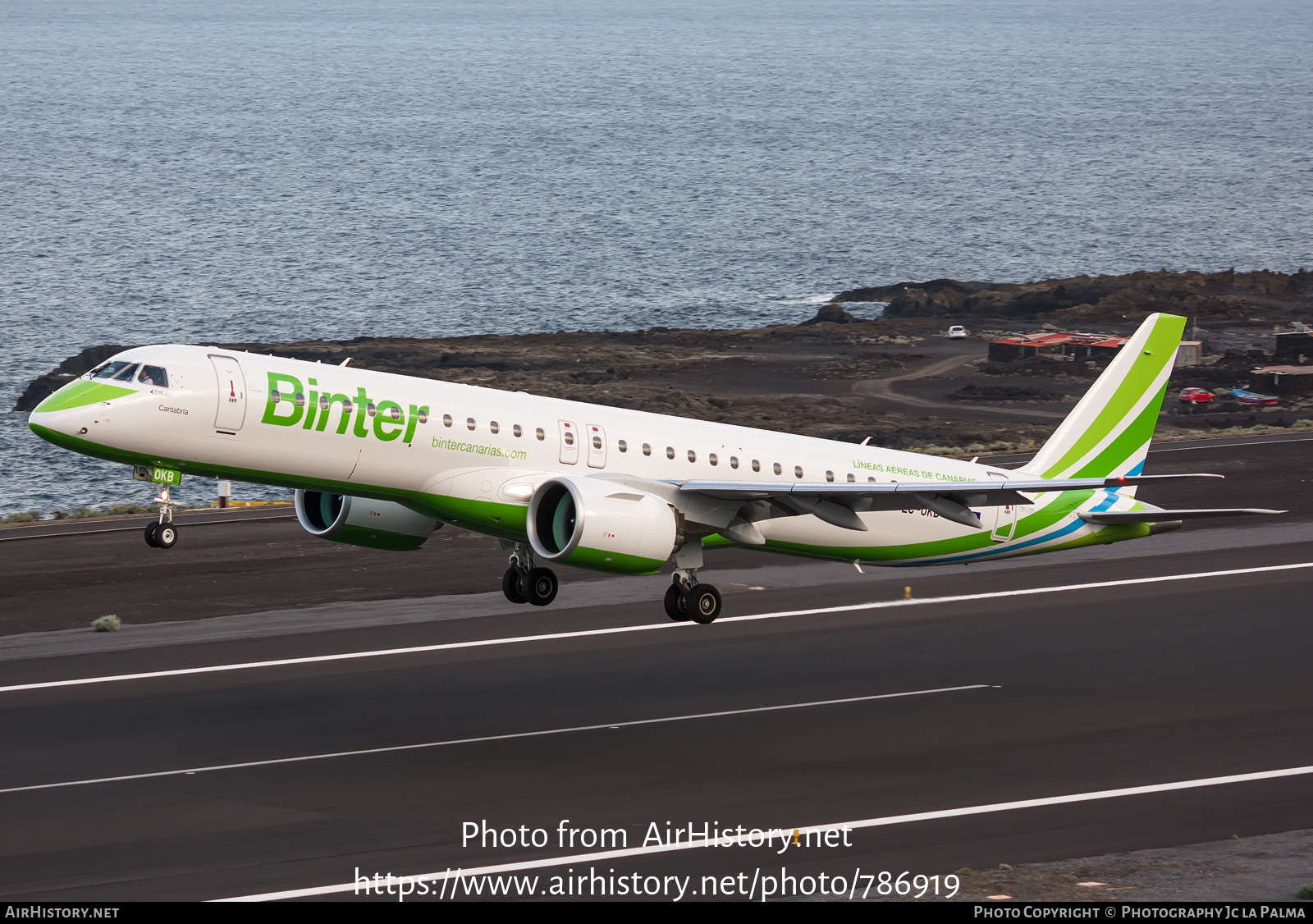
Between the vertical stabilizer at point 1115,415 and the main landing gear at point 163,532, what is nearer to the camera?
the main landing gear at point 163,532

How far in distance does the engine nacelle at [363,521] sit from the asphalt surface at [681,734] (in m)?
4.12

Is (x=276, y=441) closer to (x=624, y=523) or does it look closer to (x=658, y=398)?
(x=624, y=523)

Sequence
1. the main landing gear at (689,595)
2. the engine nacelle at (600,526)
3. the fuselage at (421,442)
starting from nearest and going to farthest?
the fuselage at (421,442), the engine nacelle at (600,526), the main landing gear at (689,595)

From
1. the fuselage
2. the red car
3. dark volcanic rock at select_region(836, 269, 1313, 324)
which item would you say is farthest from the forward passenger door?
dark volcanic rock at select_region(836, 269, 1313, 324)

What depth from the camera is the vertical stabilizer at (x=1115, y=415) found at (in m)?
47.7

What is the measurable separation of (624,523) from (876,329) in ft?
326

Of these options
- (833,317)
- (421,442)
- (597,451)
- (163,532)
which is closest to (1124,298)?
(833,317)

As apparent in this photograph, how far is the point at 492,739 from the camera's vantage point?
126 ft

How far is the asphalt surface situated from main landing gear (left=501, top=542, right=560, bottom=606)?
2.70 metres

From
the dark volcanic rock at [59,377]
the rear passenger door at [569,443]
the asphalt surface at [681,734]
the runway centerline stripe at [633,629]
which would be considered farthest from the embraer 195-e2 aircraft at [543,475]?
the dark volcanic rock at [59,377]

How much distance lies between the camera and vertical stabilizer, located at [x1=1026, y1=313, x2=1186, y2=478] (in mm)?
47688

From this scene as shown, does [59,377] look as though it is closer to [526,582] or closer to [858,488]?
[526,582]

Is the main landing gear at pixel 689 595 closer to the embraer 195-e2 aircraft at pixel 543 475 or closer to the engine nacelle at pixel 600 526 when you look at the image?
the embraer 195-e2 aircraft at pixel 543 475

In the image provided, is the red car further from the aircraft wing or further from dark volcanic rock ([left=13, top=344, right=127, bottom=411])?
dark volcanic rock ([left=13, top=344, right=127, bottom=411])
